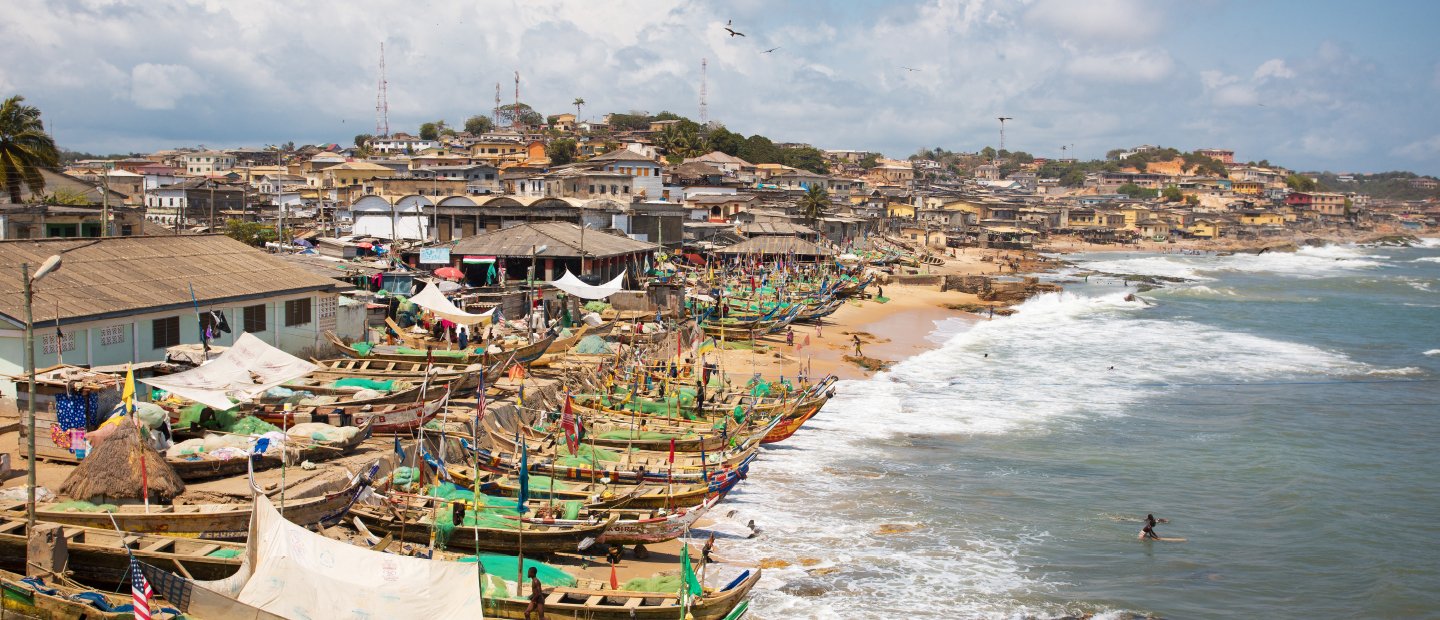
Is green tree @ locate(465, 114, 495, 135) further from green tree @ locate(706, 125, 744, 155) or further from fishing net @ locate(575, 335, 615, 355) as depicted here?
fishing net @ locate(575, 335, 615, 355)

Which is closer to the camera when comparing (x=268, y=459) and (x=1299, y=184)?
(x=268, y=459)

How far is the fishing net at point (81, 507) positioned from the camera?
47.3 feet

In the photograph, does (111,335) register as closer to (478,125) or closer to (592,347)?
(592,347)

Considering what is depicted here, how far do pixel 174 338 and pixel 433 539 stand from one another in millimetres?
10349

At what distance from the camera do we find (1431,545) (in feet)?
69.9

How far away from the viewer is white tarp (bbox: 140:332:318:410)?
17.5 meters

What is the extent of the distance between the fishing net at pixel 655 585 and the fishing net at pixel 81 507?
7015 millimetres

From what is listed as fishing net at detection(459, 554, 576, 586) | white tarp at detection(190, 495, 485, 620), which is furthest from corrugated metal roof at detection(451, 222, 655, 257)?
white tarp at detection(190, 495, 485, 620)

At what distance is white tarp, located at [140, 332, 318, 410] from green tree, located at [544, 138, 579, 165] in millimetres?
80716

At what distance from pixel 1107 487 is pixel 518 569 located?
14796 mm

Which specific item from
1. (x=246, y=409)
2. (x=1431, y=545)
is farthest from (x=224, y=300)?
(x=1431, y=545)

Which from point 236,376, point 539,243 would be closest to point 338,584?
point 236,376

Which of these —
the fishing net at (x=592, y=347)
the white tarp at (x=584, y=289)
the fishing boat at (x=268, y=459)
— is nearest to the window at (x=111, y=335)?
the fishing boat at (x=268, y=459)

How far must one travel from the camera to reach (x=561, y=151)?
334ft
